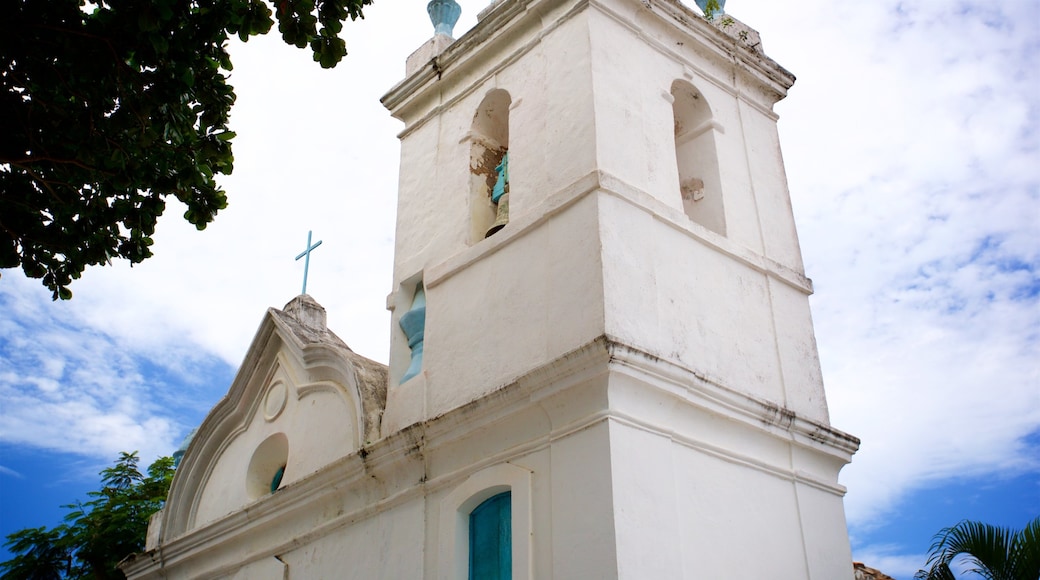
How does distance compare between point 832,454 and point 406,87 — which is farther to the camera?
point 406,87

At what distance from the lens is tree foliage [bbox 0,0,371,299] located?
5.29 metres

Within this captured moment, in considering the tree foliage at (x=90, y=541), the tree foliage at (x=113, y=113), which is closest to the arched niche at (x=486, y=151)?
the tree foliage at (x=113, y=113)

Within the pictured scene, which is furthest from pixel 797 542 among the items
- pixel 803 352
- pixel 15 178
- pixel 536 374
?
pixel 15 178

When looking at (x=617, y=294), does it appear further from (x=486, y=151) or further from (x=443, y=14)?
(x=443, y=14)

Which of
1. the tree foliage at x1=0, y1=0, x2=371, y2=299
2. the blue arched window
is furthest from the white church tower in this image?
the tree foliage at x1=0, y1=0, x2=371, y2=299

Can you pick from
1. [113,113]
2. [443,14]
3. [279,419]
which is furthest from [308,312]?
[113,113]

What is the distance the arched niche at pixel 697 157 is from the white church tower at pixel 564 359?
0.02 meters

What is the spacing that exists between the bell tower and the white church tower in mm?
24

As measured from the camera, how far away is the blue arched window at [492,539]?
743cm

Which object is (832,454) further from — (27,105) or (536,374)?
(27,105)

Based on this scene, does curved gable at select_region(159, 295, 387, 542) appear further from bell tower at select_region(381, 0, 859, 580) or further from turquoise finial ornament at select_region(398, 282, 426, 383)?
bell tower at select_region(381, 0, 859, 580)

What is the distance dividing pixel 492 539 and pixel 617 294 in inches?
79.4

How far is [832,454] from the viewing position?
865 centimetres

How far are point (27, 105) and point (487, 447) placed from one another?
3.95 meters
